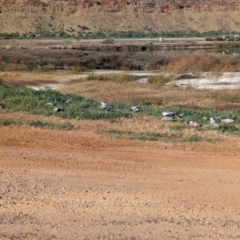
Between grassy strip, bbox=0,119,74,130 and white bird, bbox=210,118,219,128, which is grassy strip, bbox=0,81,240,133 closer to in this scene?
white bird, bbox=210,118,219,128

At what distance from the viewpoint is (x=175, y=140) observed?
1301 centimetres

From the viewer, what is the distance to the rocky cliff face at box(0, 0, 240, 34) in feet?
433

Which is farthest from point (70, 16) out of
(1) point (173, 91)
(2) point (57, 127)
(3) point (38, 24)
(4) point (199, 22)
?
(2) point (57, 127)

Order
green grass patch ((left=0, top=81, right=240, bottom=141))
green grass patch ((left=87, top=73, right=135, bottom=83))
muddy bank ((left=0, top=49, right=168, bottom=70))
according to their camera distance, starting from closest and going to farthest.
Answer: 1. green grass patch ((left=0, top=81, right=240, bottom=141))
2. green grass patch ((left=87, top=73, right=135, bottom=83))
3. muddy bank ((left=0, top=49, right=168, bottom=70))

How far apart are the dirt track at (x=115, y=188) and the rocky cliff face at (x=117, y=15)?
4593 inches

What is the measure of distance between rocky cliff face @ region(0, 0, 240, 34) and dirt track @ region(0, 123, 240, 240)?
11666 centimetres

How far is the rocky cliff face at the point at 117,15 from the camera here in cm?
13212

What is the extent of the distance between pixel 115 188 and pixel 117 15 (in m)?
136

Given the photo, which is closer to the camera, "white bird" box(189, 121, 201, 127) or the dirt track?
the dirt track

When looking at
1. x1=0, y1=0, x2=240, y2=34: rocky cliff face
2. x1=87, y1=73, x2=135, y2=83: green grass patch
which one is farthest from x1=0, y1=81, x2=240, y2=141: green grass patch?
x1=0, y1=0, x2=240, y2=34: rocky cliff face

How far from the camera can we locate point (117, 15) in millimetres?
142875

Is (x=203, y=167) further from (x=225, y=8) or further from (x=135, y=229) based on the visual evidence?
(x=225, y=8)

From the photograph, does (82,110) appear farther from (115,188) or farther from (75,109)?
(115,188)

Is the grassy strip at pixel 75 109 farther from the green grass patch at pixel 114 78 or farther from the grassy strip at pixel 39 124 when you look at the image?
the green grass patch at pixel 114 78
